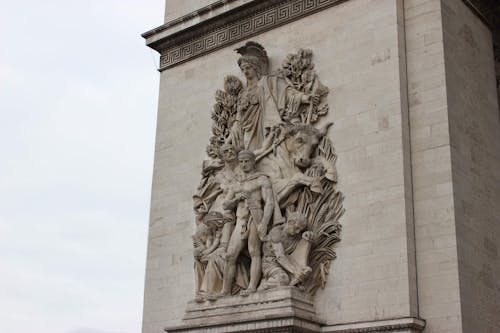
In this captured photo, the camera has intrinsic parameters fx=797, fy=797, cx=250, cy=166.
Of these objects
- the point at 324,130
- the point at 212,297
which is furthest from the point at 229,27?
the point at 212,297

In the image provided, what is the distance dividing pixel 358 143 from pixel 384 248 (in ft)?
5.53

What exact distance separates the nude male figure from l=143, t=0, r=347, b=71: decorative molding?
2.60 metres

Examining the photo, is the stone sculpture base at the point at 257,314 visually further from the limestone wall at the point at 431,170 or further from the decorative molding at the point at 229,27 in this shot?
the decorative molding at the point at 229,27

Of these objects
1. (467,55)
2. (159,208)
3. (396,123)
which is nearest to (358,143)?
(396,123)

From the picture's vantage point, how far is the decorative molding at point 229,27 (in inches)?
530

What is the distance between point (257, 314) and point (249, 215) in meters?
1.64

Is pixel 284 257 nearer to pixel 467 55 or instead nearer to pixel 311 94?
pixel 311 94

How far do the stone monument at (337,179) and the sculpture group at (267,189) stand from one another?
0.08 ft

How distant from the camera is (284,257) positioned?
38.3 ft

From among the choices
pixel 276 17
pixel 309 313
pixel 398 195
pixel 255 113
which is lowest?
pixel 309 313

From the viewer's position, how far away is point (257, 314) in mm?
11375

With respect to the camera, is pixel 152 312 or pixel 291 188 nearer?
pixel 291 188

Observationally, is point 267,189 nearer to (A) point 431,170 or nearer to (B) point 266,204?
(B) point 266,204

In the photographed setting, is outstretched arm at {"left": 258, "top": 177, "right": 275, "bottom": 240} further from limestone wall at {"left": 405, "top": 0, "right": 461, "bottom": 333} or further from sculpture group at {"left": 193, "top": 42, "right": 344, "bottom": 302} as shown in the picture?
limestone wall at {"left": 405, "top": 0, "right": 461, "bottom": 333}
